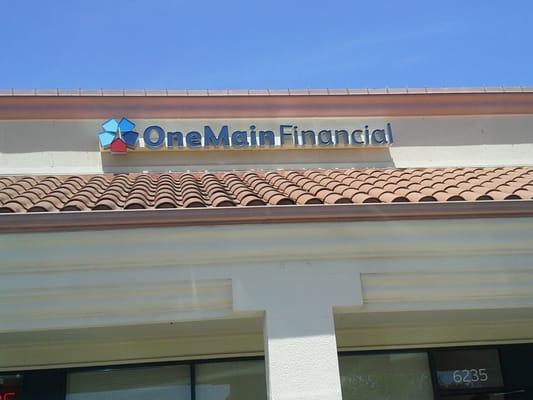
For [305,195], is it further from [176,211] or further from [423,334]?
[423,334]

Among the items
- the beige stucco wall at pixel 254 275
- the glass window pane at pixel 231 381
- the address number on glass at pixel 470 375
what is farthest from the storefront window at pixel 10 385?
the address number on glass at pixel 470 375

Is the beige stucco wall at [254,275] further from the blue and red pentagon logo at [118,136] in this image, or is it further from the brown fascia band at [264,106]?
the brown fascia band at [264,106]

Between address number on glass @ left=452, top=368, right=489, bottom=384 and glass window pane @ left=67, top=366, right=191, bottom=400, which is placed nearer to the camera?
glass window pane @ left=67, top=366, right=191, bottom=400

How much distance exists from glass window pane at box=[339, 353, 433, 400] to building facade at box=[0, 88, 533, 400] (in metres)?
0.02

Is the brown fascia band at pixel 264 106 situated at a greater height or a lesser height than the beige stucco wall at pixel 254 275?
greater

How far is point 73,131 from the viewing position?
988cm

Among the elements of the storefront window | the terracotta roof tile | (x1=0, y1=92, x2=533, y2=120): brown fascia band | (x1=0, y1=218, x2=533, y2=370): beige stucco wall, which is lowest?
the storefront window

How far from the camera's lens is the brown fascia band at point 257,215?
5680 millimetres

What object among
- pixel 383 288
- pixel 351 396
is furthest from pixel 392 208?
pixel 351 396

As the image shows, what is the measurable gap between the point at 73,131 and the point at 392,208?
5829 millimetres

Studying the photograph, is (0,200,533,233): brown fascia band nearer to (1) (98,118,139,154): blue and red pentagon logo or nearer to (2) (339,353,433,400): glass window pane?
(2) (339,353,433,400): glass window pane

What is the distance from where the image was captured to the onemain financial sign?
9852mm

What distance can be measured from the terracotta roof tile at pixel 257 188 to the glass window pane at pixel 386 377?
214 centimetres

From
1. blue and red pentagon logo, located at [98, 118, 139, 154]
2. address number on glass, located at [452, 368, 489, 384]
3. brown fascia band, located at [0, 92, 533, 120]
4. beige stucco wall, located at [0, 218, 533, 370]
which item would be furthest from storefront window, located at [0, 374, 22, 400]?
address number on glass, located at [452, 368, 489, 384]
